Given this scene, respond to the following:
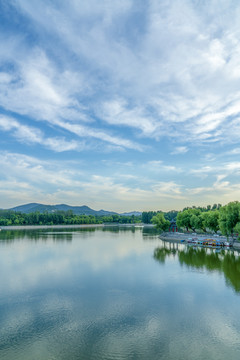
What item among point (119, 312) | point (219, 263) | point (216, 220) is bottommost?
point (119, 312)

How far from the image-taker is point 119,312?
1708cm

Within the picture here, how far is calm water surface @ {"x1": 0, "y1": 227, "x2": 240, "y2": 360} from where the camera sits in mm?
12500

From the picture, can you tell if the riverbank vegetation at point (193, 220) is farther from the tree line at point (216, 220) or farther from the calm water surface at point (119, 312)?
the calm water surface at point (119, 312)

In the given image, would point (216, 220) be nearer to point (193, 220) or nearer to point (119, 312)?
point (193, 220)

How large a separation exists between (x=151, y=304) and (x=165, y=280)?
741 centimetres

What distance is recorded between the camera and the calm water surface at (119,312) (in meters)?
12.5

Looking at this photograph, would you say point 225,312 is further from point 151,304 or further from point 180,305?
point 151,304

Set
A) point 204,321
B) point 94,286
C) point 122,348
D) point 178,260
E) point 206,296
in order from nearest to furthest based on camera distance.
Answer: point 122,348
point 204,321
point 206,296
point 94,286
point 178,260

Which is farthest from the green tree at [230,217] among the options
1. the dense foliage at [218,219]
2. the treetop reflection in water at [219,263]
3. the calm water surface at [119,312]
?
the calm water surface at [119,312]

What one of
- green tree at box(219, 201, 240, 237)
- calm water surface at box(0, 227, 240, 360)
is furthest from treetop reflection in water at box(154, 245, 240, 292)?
green tree at box(219, 201, 240, 237)

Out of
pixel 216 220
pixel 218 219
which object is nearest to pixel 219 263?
pixel 218 219

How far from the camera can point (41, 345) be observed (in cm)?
1291

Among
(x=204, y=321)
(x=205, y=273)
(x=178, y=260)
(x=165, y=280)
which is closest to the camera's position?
(x=204, y=321)

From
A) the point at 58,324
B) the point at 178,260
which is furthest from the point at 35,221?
the point at 58,324
